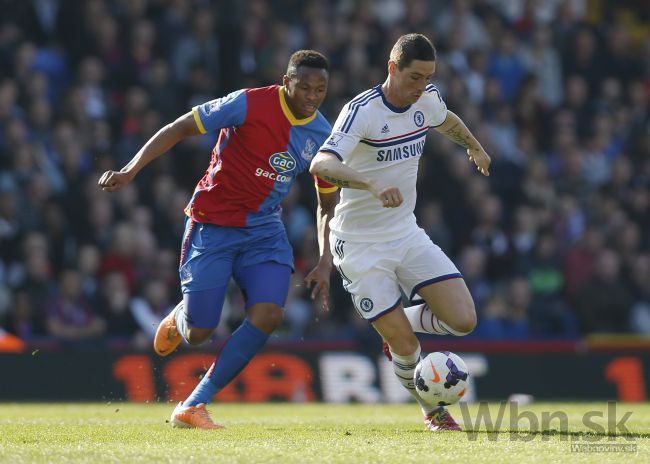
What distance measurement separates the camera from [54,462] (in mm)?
6395

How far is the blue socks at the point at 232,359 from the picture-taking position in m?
8.56

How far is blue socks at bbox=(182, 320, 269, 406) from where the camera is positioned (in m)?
8.56

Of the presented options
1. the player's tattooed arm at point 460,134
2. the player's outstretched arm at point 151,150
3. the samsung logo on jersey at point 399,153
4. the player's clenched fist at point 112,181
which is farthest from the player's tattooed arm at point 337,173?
the player's tattooed arm at point 460,134

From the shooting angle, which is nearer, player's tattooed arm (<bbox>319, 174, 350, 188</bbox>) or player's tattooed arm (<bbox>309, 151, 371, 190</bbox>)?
player's tattooed arm (<bbox>309, 151, 371, 190</bbox>)

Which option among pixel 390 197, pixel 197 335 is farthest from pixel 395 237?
pixel 197 335

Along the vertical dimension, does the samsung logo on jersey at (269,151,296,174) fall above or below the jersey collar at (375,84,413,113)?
below

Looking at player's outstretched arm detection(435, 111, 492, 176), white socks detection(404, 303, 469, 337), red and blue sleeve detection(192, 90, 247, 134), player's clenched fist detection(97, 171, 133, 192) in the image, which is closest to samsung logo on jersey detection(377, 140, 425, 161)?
player's outstretched arm detection(435, 111, 492, 176)

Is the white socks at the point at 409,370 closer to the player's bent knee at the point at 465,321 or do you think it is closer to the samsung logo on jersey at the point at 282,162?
the player's bent knee at the point at 465,321

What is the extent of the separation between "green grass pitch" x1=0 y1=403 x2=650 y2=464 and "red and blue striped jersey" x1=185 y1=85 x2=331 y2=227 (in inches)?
61.9

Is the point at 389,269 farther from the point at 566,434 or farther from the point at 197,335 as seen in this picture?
the point at 566,434

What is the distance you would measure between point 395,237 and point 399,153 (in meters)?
0.61

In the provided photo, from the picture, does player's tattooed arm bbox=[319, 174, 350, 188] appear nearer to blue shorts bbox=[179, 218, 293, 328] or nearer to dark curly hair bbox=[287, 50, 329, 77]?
dark curly hair bbox=[287, 50, 329, 77]

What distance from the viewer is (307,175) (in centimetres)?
1617

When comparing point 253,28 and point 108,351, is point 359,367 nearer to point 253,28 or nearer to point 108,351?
point 108,351
